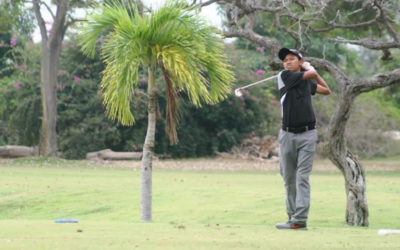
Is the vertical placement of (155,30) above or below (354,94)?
above

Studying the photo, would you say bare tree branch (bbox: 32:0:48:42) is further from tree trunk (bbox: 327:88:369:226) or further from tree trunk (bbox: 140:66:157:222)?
tree trunk (bbox: 327:88:369:226)

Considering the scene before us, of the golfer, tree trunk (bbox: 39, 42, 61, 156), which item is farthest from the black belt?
tree trunk (bbox: 39, 42, 61, 156)

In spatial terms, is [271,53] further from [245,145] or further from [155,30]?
[245,145]

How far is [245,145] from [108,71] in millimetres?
25628

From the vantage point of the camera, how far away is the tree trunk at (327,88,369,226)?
13.0 meters

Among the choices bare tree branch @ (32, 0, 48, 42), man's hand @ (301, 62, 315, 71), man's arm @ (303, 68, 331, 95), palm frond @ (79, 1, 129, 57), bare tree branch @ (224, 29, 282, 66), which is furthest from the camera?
bare tree branch @ (32, 0, 48, 42)

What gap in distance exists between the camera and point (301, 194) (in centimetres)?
983

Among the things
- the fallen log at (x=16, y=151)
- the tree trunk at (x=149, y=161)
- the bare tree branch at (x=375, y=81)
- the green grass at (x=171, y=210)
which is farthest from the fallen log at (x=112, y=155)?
the bare tree branch at (x=375, y=81)

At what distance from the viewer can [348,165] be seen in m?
13.3

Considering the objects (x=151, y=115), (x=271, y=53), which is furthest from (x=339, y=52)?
(x=151, y=115)

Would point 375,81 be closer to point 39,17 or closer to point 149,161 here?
point 149,161

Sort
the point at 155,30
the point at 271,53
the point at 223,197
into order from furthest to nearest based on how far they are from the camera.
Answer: the point at 223,197
the point at 271,53
the point at 155,30

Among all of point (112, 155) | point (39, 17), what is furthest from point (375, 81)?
point (112, 155)

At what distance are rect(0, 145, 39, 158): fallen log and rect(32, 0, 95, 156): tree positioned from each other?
224 centimetres
